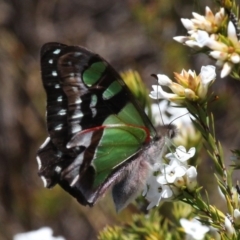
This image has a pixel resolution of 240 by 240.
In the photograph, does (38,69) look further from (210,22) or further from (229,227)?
(229,227)

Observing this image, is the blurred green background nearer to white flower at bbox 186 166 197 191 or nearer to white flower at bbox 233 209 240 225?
white flower at bbox 186 166 197 191

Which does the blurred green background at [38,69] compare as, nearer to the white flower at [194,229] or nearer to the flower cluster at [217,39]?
the white flower at [194,229]

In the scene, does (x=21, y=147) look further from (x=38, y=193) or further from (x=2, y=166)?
(x=38, y=193)

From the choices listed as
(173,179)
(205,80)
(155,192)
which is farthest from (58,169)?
(205,80)

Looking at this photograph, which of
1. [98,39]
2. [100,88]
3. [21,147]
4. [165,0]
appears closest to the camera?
[100,88]

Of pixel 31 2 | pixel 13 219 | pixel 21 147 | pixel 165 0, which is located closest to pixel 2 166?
pixel 21 147

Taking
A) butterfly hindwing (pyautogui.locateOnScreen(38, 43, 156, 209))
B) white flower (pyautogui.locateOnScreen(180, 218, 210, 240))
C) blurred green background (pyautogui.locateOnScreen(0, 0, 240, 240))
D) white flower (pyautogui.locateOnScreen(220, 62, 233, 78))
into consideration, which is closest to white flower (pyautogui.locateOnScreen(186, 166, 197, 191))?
A: white flower (pyautogui.locateOnScreen(180, 218, 210, 240))

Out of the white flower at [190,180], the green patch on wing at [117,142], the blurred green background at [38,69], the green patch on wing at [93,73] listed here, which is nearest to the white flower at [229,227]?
the white flower at [190,180]
